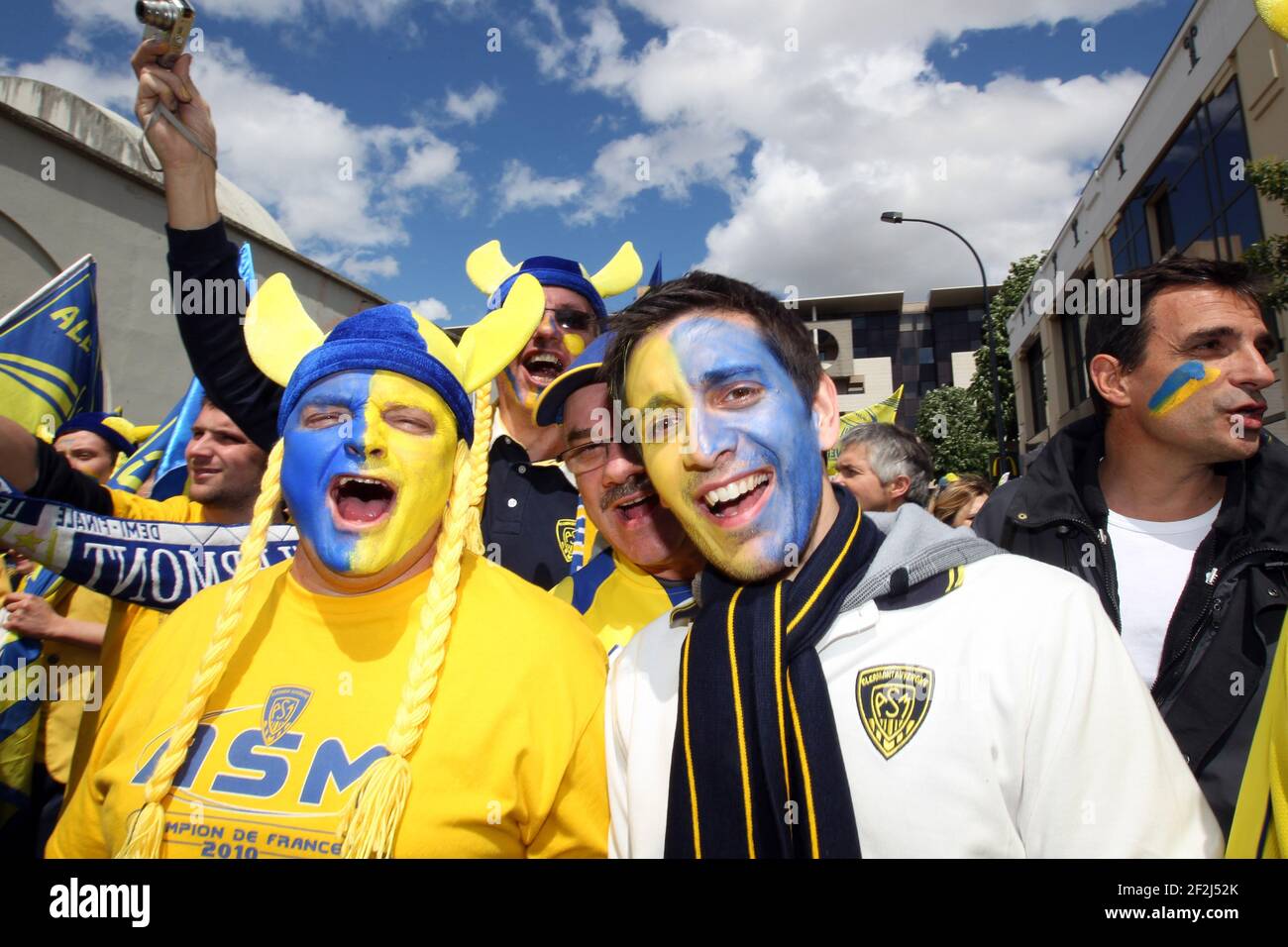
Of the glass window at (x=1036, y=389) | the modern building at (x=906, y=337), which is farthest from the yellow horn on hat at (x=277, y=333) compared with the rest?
the modern building at (x=906, y=337)

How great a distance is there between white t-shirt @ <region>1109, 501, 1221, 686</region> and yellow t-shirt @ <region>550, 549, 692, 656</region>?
54.6 inches

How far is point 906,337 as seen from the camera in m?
55.9

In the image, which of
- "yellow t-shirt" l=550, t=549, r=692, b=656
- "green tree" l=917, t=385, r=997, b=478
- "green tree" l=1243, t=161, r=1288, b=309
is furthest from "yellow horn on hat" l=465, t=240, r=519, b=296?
"green tree" l=917, t=385, r=997, b=478

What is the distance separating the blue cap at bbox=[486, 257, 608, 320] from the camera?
3537 millimetres

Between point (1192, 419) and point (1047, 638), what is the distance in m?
1.55

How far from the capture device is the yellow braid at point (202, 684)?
147 cm

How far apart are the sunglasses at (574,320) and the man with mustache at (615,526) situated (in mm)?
981

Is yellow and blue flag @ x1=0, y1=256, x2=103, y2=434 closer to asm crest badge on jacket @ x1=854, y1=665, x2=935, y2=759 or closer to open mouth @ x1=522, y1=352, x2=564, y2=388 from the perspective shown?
open mouth @ x1=522, y1=352, x2=564, y2=388

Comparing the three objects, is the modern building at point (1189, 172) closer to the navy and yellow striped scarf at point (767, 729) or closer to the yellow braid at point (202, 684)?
the navy and yellow striped scarf at point (767, 729)

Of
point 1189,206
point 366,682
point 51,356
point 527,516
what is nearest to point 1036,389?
point 1189,206

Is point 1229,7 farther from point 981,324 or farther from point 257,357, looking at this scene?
point 981,324

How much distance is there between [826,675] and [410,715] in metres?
0.84

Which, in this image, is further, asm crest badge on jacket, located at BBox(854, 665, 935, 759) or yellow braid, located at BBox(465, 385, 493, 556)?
yellow braid, located at BBox(465, 385, 493, 556)
